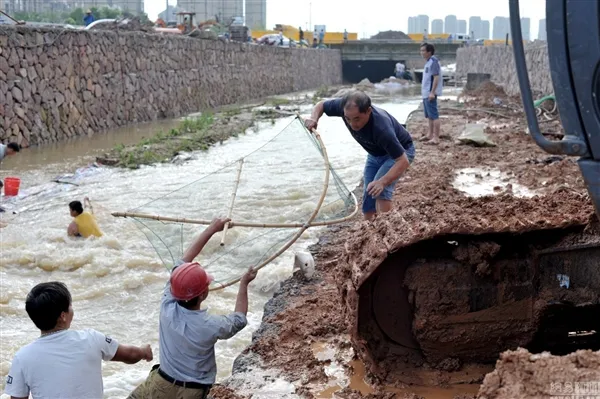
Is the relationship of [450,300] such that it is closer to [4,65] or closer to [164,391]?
[164,391]

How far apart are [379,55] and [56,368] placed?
5561cm

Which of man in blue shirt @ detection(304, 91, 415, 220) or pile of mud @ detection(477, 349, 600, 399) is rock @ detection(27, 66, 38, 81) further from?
pile of mud @ detection(477, 349, 600, 399)

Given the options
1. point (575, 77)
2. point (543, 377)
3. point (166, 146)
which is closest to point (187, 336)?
point (543, 377)

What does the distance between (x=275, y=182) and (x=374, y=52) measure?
50843 millimetres

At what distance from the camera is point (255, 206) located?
29.5ft

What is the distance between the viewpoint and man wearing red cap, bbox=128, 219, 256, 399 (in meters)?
3.87

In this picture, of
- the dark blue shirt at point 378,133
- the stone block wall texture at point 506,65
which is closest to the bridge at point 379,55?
the stone block wall texture at point 506,65

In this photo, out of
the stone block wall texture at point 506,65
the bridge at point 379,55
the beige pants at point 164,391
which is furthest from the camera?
the bridge at point 379,55

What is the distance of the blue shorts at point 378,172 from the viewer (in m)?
6.01

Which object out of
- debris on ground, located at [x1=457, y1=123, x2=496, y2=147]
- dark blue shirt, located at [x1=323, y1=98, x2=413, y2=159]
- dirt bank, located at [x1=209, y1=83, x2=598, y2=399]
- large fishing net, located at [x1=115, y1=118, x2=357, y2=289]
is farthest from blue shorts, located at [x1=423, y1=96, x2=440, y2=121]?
dirt bank, located at [x1=209, y1=83, x2=598, y2=399]

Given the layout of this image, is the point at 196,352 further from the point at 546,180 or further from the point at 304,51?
the point at 304,51

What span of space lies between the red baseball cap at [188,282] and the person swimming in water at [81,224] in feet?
18.0

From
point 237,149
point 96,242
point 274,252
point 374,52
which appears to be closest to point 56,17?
point 374,52

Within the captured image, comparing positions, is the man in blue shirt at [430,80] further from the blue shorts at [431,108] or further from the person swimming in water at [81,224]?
the person swimming in water at [81,224]
